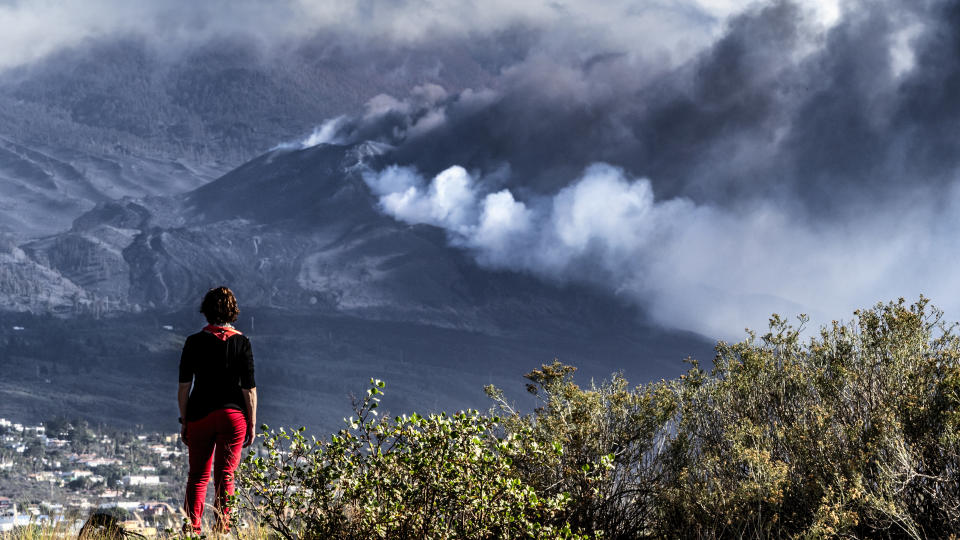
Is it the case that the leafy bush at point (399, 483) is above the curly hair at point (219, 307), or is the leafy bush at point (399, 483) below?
below

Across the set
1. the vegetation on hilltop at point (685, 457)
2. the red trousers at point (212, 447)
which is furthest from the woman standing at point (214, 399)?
the vegetation on hilltop at point (685, 457)

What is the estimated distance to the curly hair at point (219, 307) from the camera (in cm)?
715

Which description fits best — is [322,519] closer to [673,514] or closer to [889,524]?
[673,514]

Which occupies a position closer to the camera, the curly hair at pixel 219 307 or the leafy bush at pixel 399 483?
the leafy bush at pixel 399 483

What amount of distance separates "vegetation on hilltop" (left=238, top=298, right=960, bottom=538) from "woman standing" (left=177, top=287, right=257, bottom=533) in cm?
70

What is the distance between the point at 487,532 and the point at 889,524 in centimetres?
317

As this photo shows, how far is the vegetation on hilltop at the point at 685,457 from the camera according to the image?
551cm

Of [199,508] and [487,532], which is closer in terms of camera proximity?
[487,532]

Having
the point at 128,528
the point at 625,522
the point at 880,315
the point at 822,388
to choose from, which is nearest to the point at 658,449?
the point at 625,522

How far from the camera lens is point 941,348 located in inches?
330

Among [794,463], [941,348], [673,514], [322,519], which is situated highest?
[941,348]

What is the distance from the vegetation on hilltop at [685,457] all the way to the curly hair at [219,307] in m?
1.23

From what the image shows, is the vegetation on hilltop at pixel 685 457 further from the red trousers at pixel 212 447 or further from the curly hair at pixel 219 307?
the curly hair at pixel 219 307

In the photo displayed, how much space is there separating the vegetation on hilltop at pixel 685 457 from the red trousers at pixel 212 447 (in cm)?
64
